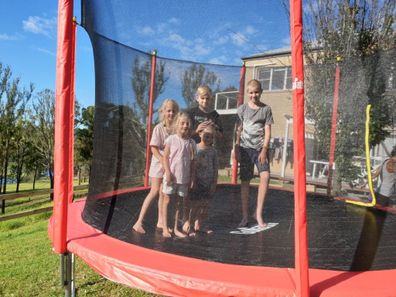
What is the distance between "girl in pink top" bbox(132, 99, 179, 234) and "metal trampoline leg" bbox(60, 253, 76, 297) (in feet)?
1.40

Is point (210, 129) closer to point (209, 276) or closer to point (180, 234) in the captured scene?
point (180, 234)

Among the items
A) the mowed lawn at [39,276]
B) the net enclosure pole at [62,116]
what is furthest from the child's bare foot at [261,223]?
the mowed lawn at [39,276]

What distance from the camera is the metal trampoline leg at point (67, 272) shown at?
196 centimetres

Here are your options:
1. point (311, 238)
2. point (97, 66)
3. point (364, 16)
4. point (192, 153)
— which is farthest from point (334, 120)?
point (97, 66)

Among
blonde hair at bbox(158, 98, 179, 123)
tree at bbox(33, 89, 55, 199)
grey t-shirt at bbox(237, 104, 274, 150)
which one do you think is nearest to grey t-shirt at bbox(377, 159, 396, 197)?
grey t-shirt at bbox(237, 104, 274, 150)

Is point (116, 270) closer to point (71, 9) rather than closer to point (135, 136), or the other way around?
point (135, 136)

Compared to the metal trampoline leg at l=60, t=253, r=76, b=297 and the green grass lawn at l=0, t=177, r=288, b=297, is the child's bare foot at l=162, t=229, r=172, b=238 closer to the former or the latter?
the green grass lawn at l=0, t=177, r=288, b=297

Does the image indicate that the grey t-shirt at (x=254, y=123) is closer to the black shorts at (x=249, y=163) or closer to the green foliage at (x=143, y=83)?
the black shorts at (x=249, y=163)

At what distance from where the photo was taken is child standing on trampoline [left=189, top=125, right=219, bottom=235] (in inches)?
74.3

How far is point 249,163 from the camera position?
1896 millimetres

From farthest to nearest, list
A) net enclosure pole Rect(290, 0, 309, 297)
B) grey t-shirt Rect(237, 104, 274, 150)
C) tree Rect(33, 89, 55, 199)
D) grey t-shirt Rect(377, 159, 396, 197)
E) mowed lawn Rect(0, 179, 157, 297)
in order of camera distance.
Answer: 1. tree Rect(33, 89, 55, 199)
2. mowed lawn Rect(0, 179, 157, 297)
3. grey t-shirt Rect(377, 159, 396, 197)
4. grey t-shirt Rect(237, 104, 274, 150)
5. net enclosure pole Rect(290, 0, 309, 297)

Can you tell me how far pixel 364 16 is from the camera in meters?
2.57

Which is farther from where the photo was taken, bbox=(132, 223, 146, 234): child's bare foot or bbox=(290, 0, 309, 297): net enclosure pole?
bbox=(132, 223, 146, 234): child's bare foot

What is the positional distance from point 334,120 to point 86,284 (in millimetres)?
2217
